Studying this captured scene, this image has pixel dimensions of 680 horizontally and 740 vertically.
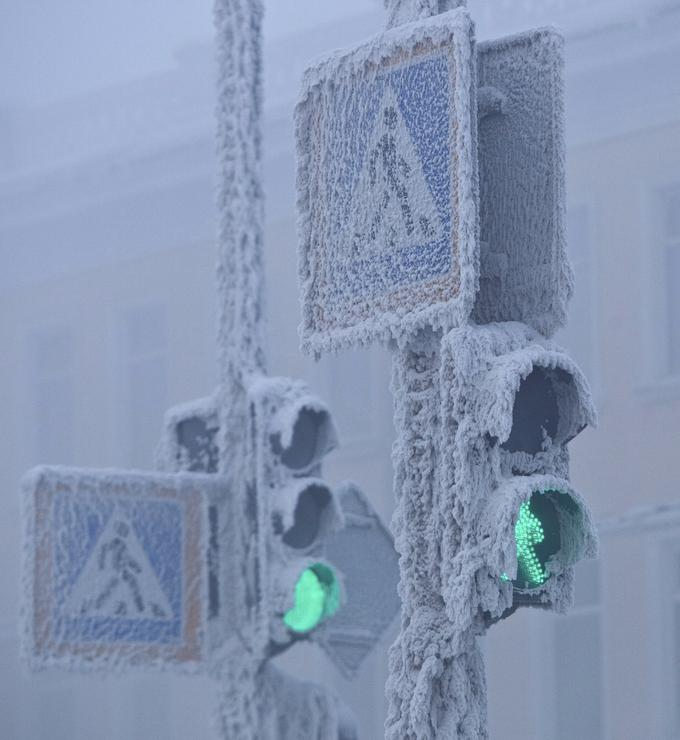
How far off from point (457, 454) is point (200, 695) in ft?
48.6

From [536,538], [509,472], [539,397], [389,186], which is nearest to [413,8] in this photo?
[389,186]

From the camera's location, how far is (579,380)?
5.23m

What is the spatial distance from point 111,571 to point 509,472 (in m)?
2.95

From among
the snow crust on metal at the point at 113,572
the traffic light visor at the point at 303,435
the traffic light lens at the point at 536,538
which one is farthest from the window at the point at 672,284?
the traffic light lens at the point at 536,538

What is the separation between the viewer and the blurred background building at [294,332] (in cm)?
1577

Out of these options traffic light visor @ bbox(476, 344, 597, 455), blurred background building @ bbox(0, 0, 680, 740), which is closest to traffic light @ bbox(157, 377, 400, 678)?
traffic light visor @ bbox(476, 344, 597, 455)

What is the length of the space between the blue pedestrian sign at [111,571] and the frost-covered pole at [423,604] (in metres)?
2.60

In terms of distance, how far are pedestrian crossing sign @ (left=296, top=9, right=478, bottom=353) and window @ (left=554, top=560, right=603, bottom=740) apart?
10440 millimetres

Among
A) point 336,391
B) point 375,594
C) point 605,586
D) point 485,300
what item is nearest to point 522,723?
point 605,586

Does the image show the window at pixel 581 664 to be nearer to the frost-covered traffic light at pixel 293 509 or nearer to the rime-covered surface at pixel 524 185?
the frost-covered traffic light at pixel 293 509

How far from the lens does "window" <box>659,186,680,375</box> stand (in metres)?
15.8

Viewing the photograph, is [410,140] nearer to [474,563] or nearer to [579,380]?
[579,380]

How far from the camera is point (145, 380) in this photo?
20703 mm

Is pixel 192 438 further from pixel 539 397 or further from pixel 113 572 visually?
pixel 539 397
